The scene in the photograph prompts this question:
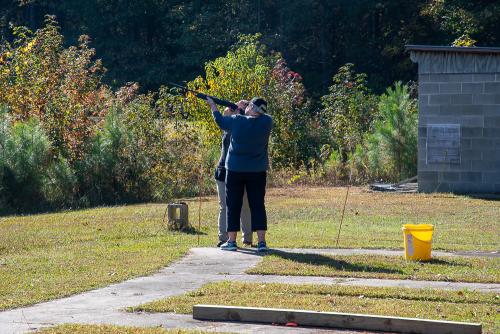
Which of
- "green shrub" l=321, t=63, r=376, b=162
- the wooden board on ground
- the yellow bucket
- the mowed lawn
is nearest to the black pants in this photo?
the mowed lawn

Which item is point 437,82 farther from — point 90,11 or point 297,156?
point 90,11

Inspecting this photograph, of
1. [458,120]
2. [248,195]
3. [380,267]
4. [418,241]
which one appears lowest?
[380,267]

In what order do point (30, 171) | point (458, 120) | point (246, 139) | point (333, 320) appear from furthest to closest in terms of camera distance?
point (458, 120) → point (30, 171) → point (246, 139) → point (333, 320)

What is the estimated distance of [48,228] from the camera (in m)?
18.0

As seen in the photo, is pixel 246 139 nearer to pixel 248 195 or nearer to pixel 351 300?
pixel 248 195

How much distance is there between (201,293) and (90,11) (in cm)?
4243

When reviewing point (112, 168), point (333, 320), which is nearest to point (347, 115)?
point (112, 168)

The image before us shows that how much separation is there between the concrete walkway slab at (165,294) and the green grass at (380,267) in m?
0.24

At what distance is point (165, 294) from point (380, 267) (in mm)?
2990

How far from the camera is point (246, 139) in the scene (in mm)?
13070

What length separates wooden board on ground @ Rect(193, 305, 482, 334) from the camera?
8.24m

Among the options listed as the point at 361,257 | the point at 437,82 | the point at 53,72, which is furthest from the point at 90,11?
the point at 361,257

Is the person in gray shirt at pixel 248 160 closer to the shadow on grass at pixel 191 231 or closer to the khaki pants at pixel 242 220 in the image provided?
the khaki pants at pixel 242 220

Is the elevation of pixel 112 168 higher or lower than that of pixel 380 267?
higher
